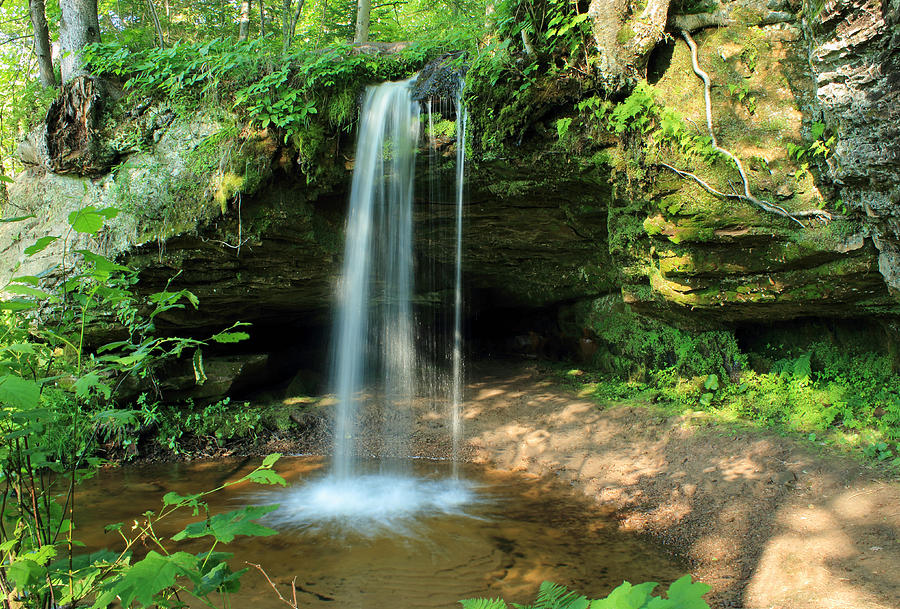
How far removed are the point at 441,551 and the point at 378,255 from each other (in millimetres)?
4211

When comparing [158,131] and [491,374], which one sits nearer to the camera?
[158,131]

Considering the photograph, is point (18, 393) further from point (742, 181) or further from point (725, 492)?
point (742, 181)

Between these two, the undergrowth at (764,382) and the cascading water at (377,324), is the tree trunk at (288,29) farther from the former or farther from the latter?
the undergrowth at (764,382)

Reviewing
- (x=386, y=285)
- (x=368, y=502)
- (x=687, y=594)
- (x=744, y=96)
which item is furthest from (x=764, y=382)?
(x=687, y=594)

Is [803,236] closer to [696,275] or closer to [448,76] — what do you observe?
[696,275]

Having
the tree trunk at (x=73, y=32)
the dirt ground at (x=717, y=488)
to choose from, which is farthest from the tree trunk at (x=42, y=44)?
the dirt ground at (x=717, y=488)

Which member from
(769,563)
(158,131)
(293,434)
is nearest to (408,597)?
(769,563)

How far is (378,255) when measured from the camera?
764 centimetres

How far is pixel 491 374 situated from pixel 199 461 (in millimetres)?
4930

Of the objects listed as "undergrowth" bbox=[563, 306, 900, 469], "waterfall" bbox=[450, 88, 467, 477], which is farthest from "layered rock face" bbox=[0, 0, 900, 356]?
"undergrowth" bbox=[563, 306, 900, 469]

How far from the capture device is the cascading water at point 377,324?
5.84 metres

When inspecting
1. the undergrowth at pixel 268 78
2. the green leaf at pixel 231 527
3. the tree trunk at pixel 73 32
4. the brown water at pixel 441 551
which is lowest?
the brown water at pixel 441 551

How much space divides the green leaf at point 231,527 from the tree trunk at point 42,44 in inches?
385

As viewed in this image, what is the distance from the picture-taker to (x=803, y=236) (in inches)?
203
